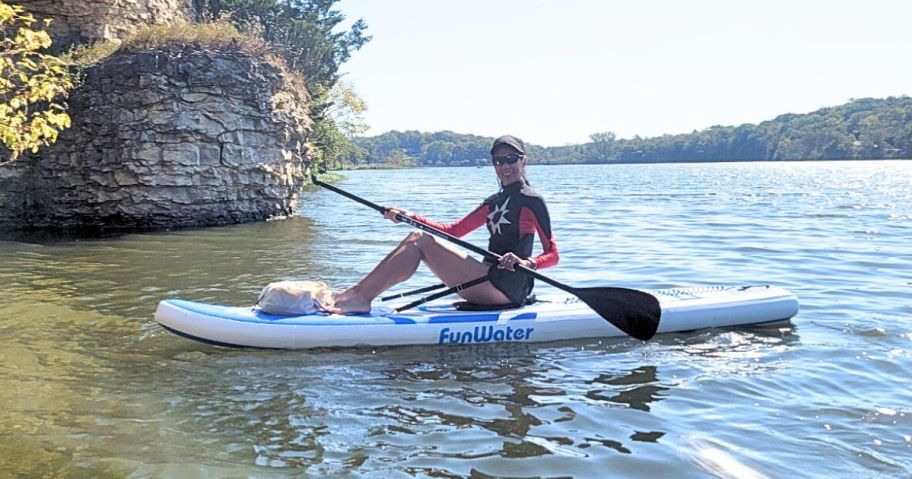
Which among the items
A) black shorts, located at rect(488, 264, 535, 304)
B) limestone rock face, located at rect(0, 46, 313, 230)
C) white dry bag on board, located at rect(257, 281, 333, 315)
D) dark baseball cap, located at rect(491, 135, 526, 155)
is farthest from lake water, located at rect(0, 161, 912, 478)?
limestone rock face, located at rect(0, 46, 313, 230)

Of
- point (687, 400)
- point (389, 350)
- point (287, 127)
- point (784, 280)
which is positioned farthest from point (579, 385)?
point (287, 127)

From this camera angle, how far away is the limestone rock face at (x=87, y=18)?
45.7 ft

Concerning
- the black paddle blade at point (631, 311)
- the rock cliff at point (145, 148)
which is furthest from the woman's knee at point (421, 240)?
the rock cliff at point (145, 148)

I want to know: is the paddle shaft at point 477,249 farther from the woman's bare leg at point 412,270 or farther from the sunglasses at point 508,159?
the sunglasses at point 508,159

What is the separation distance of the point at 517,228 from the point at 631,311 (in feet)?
3.68

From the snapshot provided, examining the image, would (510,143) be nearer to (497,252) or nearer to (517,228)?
(517,228)

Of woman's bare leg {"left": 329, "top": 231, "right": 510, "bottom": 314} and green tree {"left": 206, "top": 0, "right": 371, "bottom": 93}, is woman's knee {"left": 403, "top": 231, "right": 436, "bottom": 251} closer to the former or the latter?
woman's bare leg {"left": 329, "top": 231, "right": 510, "bottom": 314}

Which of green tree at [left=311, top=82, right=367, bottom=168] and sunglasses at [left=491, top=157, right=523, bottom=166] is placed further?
green tree at [left=311, top=82, right=367, bottom=168]

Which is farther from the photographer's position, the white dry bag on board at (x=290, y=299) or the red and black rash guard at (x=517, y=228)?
the red and black rash guard at (x=517, y=228)

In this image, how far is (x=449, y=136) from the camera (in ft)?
511

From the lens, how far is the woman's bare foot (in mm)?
5637

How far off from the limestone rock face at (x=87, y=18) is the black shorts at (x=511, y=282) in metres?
12.3

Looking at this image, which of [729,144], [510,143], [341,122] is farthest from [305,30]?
[729,144]

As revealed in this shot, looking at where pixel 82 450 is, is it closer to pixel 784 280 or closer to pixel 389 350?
pixel 389 350
